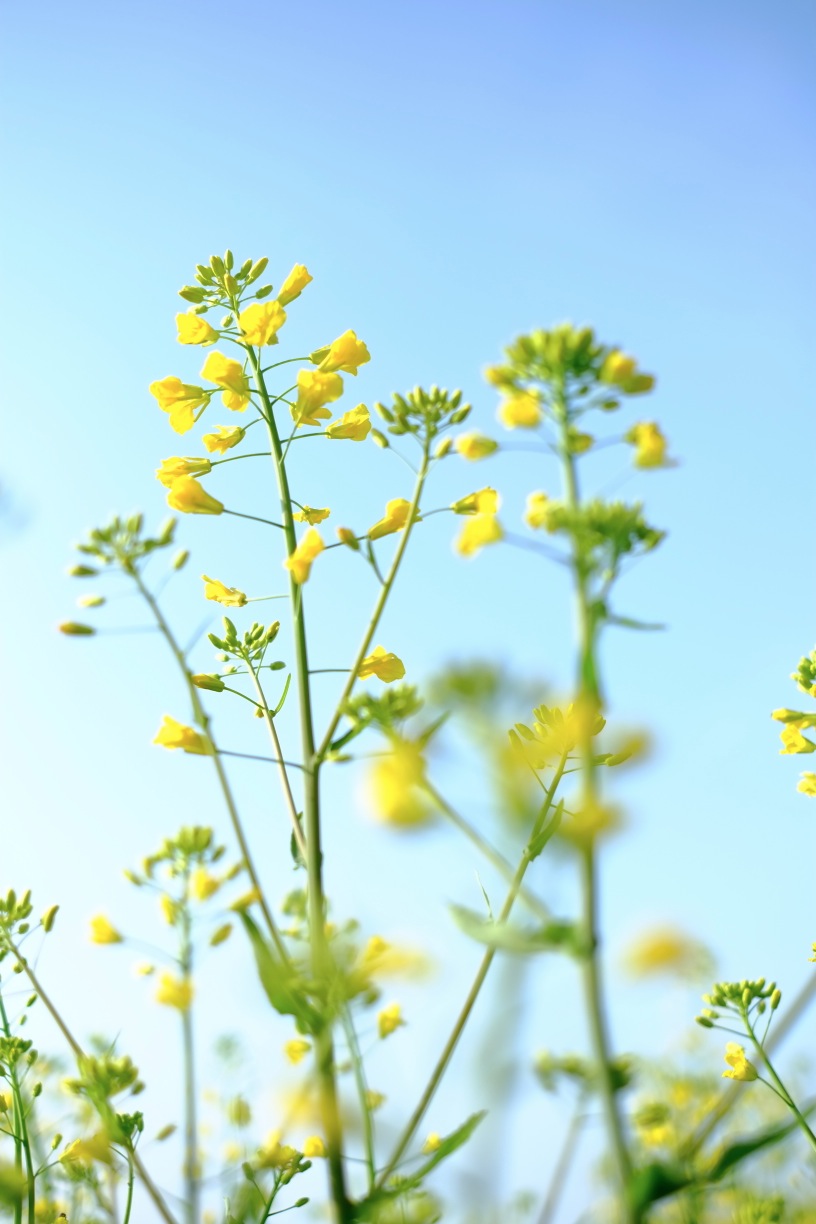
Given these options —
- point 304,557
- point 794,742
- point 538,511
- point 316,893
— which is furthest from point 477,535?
point 794,742

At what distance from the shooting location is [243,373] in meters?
2.83

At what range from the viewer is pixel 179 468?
2.73m

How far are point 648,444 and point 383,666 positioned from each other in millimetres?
1012

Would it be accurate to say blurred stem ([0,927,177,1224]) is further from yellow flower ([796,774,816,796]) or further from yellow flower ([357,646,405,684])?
yellow flower ([796,774,816,796])

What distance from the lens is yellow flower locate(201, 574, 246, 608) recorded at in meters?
2.63

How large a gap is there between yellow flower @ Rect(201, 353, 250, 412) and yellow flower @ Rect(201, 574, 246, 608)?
55 cm

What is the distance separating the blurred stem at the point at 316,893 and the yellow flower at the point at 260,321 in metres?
0.61

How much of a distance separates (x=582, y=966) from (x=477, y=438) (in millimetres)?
1060

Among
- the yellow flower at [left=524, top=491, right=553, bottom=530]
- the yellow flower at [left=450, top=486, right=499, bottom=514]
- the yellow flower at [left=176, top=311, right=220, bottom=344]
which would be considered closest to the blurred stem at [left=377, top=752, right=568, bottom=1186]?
the yellow flower at [left=524, top=491, right=553, bottom=530]

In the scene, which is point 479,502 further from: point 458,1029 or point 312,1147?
point 312,1147

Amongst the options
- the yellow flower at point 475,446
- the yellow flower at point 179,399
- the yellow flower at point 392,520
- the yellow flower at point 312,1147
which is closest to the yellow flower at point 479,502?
the yellow flower at point 392,520

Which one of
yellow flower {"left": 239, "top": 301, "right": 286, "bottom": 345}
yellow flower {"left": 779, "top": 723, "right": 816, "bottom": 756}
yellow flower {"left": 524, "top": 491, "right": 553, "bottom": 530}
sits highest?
yellow flower {"left": 239, "top": 301, "right": 286, "bottom": 345}

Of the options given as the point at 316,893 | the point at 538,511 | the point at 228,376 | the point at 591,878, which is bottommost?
the point at 591,878

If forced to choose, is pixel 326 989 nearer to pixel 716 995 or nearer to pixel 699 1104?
pixel 716 995
